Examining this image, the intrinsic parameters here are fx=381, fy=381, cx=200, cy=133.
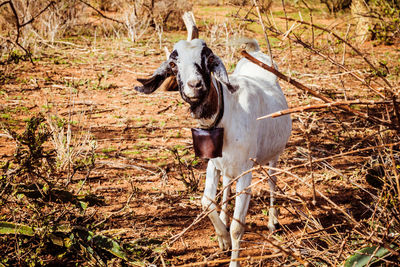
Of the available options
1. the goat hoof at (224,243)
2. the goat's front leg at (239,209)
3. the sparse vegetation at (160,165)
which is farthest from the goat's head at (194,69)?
the goat hoof at (224,243)

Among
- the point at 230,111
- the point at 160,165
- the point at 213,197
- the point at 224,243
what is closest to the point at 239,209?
the point at 213,197

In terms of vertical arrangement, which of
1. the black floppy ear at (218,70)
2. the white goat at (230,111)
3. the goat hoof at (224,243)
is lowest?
the goat hoof at (224,243)

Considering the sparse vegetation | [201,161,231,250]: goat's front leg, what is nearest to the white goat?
[201,161,231,250]: goat's front leg

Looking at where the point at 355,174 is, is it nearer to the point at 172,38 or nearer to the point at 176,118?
the point at 176,118

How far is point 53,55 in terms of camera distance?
9.30 m

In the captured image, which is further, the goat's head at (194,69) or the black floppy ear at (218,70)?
the black floppy ear at (218,70)

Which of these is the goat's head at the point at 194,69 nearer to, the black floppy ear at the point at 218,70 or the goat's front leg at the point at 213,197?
the black floppy ear at the point at 218,70

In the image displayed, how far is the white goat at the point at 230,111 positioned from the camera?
244cm

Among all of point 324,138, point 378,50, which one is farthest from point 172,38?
point 324,138

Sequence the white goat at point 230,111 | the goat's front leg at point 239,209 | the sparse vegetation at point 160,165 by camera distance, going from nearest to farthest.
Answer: the sparse vegetation at point 160,165
the white goat at point 230,111
the goat's front leg at point 239,209

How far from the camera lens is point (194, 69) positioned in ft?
7.82

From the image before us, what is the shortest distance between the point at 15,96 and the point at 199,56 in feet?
17.5

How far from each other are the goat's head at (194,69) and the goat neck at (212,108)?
0.06m

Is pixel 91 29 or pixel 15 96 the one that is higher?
pixel 91 29
